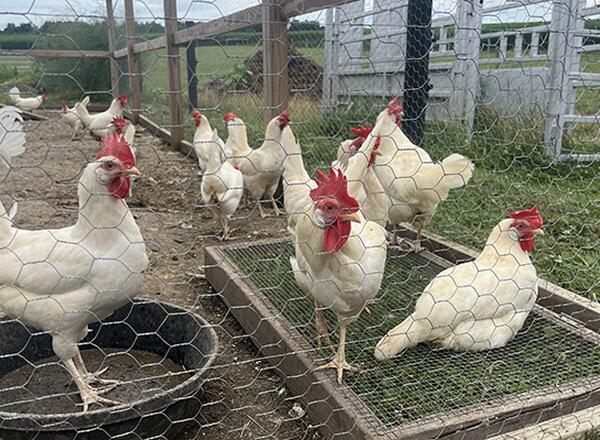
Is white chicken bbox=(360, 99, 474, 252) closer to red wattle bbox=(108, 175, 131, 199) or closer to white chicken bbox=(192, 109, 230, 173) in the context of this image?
red wattle bbox=(108, 175, 131, 199)

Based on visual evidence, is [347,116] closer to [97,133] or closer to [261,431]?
[261,431]

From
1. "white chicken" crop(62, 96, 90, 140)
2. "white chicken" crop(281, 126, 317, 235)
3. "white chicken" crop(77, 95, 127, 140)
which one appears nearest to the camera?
"white chicken" crop(281, 126, 317, 235)

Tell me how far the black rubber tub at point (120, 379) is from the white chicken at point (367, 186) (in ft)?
2.45

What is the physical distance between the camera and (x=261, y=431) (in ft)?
4.72

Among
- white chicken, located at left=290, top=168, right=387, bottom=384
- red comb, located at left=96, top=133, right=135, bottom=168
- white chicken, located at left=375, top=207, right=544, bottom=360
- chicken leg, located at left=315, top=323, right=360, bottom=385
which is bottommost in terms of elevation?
chicken leg, located at left=315, top=323, right=360, bottom=385

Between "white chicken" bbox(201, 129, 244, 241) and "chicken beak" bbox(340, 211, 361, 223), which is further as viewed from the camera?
"white chicken" bbox(201, 129, 244, 241)

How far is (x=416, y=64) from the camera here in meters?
2.72

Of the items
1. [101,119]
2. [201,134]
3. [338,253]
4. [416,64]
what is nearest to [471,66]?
[416,64]

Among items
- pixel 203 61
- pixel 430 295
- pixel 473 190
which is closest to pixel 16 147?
pixel 430 295

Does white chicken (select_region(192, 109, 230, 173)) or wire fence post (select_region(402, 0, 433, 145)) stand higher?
wire fence post (select_region(402, 0, 433, 145))

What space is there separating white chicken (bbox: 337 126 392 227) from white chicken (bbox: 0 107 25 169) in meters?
1.05

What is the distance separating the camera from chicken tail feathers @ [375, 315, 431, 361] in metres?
1.56

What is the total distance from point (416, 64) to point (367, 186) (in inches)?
37.8

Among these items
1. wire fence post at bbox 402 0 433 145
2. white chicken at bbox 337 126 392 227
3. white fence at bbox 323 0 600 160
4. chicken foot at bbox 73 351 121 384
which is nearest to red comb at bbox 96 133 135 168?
chicken foot at bbox 73 351 121 384
